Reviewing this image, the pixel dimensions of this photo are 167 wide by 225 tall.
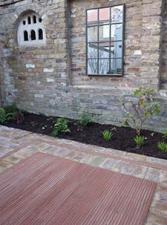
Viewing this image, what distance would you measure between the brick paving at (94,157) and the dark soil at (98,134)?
0.59 feet

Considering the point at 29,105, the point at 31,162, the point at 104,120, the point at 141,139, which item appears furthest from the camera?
the point at 29,105

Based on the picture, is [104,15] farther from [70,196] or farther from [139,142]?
[70,196]

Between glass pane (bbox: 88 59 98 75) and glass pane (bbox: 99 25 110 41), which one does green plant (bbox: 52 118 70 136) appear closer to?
glass pane (bbox: 88 59 98 75)

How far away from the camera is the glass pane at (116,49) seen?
11.3 feet

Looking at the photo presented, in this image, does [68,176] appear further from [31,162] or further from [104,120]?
[104,120]

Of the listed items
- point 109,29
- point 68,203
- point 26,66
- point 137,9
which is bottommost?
point 68,203

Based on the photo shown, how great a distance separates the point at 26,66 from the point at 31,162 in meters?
2.49

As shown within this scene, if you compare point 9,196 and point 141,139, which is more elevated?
point 141,139

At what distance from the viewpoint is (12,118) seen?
4.35m

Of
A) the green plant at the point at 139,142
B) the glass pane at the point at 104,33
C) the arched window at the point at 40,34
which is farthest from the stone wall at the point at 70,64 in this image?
the green plant at the point at 139,142

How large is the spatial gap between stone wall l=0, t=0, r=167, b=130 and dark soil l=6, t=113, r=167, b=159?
0.54ft

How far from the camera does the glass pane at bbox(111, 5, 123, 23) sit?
3.32 meters

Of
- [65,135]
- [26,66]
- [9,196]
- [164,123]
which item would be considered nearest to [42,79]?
[26,66]

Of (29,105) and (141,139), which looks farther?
(29,105)
